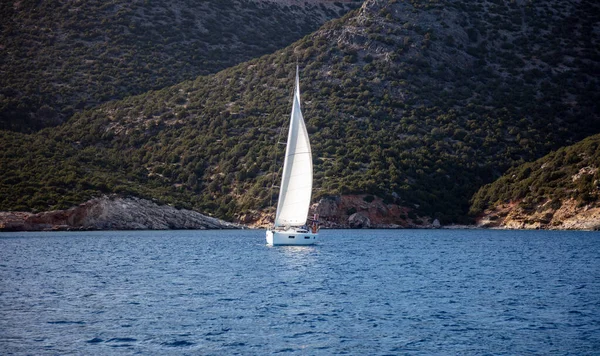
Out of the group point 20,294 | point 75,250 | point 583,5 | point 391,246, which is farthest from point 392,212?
point 583,5

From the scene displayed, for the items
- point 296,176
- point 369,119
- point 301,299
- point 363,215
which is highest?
point 369,119

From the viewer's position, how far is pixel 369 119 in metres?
102

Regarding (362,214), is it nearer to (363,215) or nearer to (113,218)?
(363,215)

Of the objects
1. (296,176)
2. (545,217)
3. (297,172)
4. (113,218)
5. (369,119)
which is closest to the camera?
(297,172)

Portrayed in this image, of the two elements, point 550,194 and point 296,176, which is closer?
point 296,176

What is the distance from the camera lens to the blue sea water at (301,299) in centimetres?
2600

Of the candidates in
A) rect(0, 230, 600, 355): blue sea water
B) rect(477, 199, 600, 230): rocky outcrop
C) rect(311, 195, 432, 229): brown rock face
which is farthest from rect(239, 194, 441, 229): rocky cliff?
rect(0, 230, 600, 355): blue sea water

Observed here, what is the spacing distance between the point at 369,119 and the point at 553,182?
27447 mm

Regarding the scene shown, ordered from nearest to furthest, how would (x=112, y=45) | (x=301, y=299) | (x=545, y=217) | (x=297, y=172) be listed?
(x=301, y=299) < (x=297, y=172) < (x=545, y=217) < (x=112, y=45)

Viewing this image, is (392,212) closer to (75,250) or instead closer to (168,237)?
(168,237)

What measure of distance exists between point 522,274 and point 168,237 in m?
39.8

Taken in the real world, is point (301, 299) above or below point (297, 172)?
below

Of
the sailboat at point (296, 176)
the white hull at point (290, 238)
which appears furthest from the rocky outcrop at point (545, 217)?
the sailboat at point (296, 176)

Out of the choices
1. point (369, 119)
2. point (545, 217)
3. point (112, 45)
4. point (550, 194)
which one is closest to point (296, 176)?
point (545, 217)
